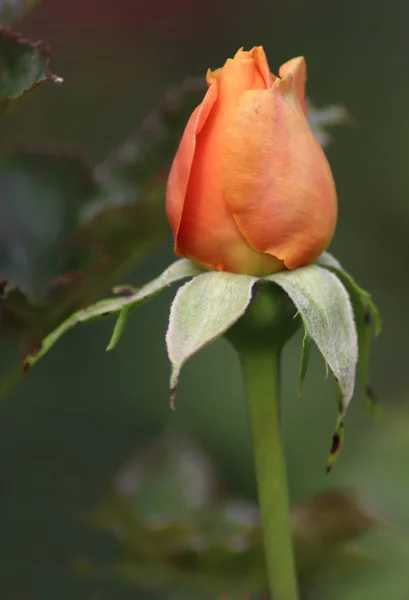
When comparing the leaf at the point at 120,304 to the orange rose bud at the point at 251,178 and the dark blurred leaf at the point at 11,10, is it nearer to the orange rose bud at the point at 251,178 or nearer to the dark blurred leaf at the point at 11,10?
the orange rose bud at the point at 251,178

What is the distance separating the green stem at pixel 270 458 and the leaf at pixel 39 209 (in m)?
0.21

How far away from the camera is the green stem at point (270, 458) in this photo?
1.91 feet

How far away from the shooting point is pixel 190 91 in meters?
0.71

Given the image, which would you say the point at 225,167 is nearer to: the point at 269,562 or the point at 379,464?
the point at 269,562

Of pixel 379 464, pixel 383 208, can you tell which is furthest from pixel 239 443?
pixel 383 208

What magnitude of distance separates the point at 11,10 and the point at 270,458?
0.36m

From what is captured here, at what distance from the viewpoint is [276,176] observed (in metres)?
0.52

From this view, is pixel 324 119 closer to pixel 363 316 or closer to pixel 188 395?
pixel 363 316

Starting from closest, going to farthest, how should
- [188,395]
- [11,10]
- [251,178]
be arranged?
1. [251,178]
2. [11,10]
3. [188,395]

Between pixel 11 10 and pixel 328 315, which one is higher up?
pixel 11 10

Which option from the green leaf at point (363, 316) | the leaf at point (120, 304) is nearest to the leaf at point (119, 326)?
the leaf at point (120, 304)

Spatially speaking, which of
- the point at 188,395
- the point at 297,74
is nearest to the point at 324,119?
the point at 297,74

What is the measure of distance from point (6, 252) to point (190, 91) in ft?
0.61

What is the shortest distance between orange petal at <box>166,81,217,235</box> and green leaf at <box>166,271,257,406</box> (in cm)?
4
